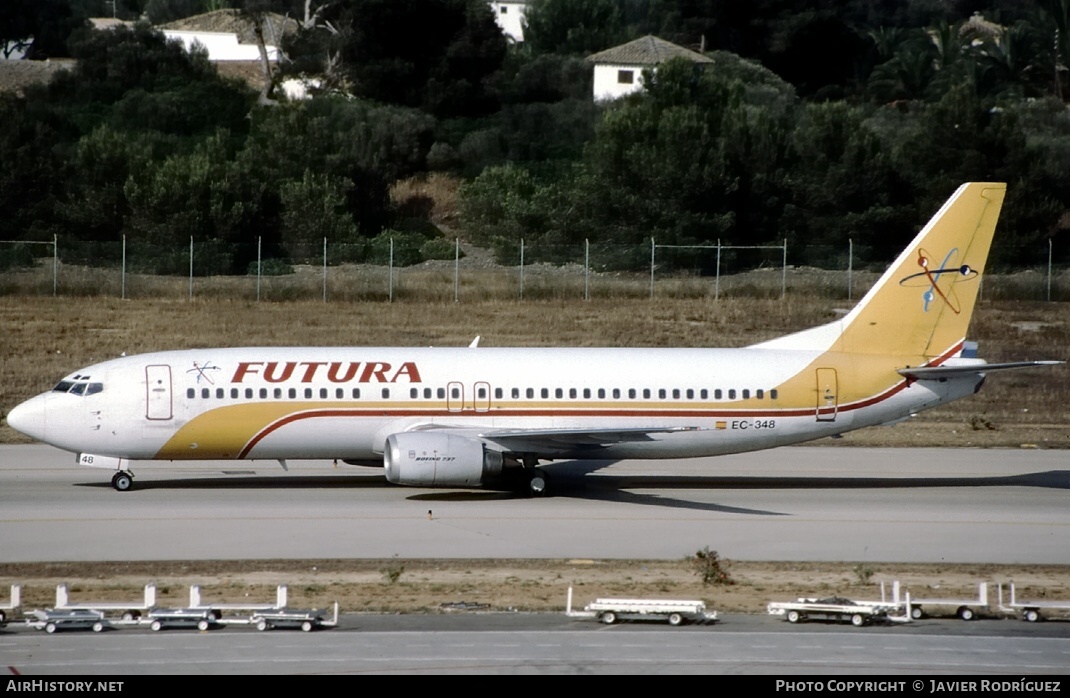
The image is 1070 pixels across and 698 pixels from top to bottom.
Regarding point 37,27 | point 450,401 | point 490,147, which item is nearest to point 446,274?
point 490,147

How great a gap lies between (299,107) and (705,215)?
28564 millimetres

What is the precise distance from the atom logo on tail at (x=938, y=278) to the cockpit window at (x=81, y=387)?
19.2 meters

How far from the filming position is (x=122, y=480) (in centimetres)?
3194

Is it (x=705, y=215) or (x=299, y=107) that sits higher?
(x=299, y=107)

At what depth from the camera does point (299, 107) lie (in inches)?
3376

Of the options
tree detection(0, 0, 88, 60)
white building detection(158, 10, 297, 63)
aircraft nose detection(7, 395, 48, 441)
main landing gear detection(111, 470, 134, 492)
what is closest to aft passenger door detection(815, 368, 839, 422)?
main landing gear detection(111, 470, 134, 492)

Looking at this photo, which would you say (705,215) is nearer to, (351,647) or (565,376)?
(565,376)

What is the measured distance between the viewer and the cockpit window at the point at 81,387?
31500mm

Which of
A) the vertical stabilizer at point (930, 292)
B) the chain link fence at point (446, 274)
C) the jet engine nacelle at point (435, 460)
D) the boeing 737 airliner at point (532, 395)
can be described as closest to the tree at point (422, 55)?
the chain link fence at point (446, 274)

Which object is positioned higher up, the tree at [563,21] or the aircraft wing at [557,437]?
the tree at [563,21]

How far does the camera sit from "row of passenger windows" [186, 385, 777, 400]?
104 feet

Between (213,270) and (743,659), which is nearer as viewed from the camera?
(743,659)

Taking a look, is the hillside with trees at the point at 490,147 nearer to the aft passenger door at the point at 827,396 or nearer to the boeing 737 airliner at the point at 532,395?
the boeing 737 airliner at the point at 532,395

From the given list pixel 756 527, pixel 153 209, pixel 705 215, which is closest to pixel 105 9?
Result: pixel 153 209
